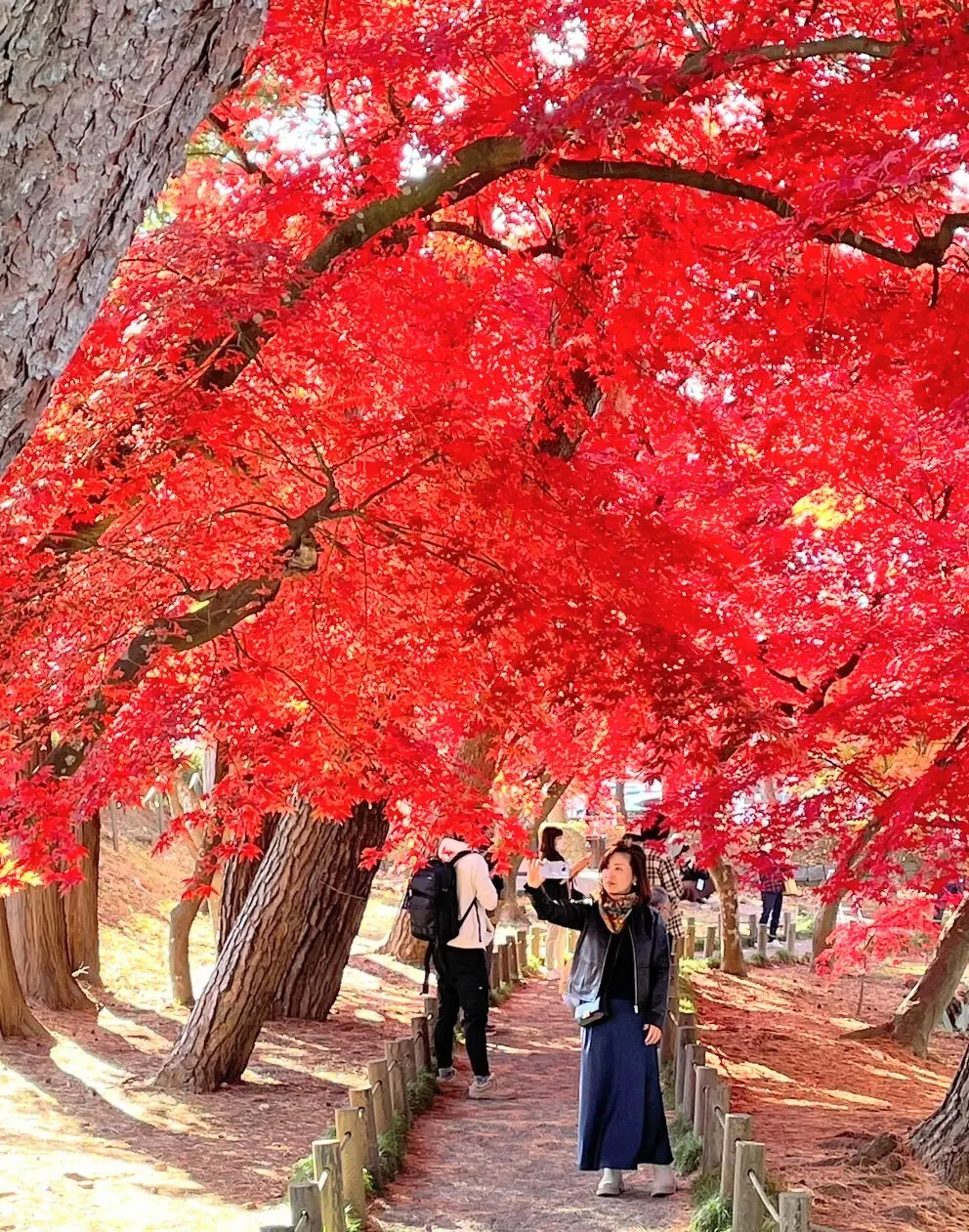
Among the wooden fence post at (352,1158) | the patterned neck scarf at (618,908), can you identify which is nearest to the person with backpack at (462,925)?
the wooden fence post at (352,1158)

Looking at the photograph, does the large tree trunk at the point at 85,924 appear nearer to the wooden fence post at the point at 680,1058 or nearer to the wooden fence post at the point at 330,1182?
the wooden fence post at the point at 680,1058

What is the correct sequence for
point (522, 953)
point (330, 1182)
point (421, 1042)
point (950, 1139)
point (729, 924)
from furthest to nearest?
1. point (729, 924)
2. point (522, 953)
3. point (421, 1042)
4. point (950, 1139)
5. point (330, 1182)

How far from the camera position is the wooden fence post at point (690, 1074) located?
8.05 metres

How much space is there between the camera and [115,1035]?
12.3 metres

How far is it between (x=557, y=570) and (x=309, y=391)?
1564 mm

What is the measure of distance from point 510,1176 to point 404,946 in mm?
11072

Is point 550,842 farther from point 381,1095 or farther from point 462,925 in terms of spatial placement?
point 381,1095

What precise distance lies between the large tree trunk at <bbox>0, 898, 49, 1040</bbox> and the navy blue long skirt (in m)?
6.84

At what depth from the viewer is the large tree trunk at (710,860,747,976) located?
674 inches

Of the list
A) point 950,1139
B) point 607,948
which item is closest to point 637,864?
point 607,948

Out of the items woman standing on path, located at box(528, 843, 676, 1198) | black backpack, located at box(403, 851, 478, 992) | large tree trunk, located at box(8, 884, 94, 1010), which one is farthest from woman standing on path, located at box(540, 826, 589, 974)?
large tree trunk, located at box(8, 884, 94, 1010)

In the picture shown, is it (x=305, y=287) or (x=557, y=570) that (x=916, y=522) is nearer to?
(x=557, y=570)

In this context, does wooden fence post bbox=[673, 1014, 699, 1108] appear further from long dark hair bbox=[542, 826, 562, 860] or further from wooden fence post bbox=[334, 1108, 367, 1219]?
wooden fence post bbox=[334, 1108, 367, 1219]

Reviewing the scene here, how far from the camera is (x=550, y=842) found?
10.7 meters
